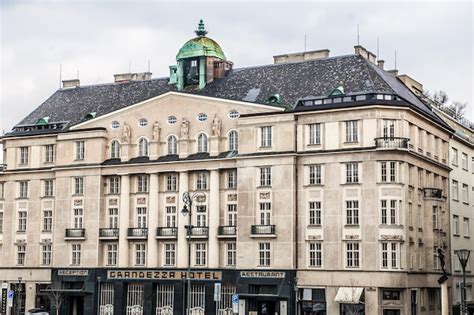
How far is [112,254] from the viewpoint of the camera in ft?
279

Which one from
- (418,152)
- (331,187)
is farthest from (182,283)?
(418,152)

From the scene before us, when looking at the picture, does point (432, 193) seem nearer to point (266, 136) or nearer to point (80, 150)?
point (266, 136)

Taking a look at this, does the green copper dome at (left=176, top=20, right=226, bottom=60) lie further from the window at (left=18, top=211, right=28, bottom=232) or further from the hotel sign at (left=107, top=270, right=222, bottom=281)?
the window at (left=18, top=211, right=28, bottom=232)

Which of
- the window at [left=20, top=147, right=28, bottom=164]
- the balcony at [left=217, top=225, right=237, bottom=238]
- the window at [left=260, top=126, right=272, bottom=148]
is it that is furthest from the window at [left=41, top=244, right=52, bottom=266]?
the window at [left=260, top=126, right=272, bottom=148]

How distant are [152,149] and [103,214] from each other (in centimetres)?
773

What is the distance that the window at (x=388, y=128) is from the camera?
7388 cm

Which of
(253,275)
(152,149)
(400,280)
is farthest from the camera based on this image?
(152,149)

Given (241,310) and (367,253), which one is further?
(241,310)

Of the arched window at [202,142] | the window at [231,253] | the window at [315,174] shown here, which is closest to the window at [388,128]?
the window at [315,174]

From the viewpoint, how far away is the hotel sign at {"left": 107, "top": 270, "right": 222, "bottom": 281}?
7988cm

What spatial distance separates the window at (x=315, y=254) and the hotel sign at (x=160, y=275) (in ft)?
28.3

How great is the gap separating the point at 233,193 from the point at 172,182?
20.8ft

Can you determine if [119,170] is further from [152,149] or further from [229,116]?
[229,116]

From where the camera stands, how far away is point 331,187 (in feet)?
246
